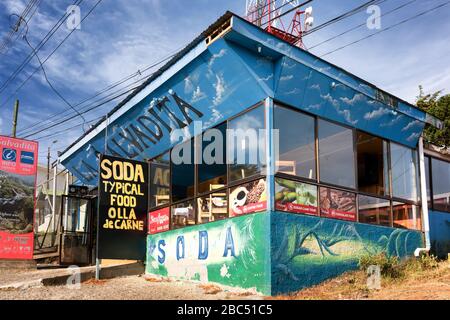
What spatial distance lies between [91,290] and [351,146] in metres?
7.18

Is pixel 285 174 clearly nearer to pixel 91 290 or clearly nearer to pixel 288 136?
pixel 288 136

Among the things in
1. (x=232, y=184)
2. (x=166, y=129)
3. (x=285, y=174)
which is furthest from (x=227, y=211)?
(x=166, y=129)

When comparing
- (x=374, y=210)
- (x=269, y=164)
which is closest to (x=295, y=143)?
(x=269, y=164)

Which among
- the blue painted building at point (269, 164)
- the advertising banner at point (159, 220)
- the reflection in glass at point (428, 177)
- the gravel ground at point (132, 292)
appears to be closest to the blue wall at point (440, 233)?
the reflection in glass at point (428, 177)

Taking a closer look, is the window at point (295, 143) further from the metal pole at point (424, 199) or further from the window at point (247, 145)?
the metal pole at point (424, 199)

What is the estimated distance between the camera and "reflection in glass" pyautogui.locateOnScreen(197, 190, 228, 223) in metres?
11.4

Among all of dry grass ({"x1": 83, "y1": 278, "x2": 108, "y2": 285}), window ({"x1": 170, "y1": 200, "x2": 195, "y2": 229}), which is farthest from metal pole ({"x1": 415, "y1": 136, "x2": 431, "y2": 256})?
dry grass ({"x1": 83, "y1": 278, "x2": 108, "y2": 285})

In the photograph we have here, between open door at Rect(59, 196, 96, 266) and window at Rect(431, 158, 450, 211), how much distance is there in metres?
12.1

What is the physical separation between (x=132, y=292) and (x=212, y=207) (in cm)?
A: 265

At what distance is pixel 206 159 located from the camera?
13070mm

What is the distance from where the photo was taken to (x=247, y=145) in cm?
1112

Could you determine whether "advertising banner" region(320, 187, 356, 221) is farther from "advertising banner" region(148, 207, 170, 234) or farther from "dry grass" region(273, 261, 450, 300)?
"advertising banner" region(148, 207, 170, 234)
